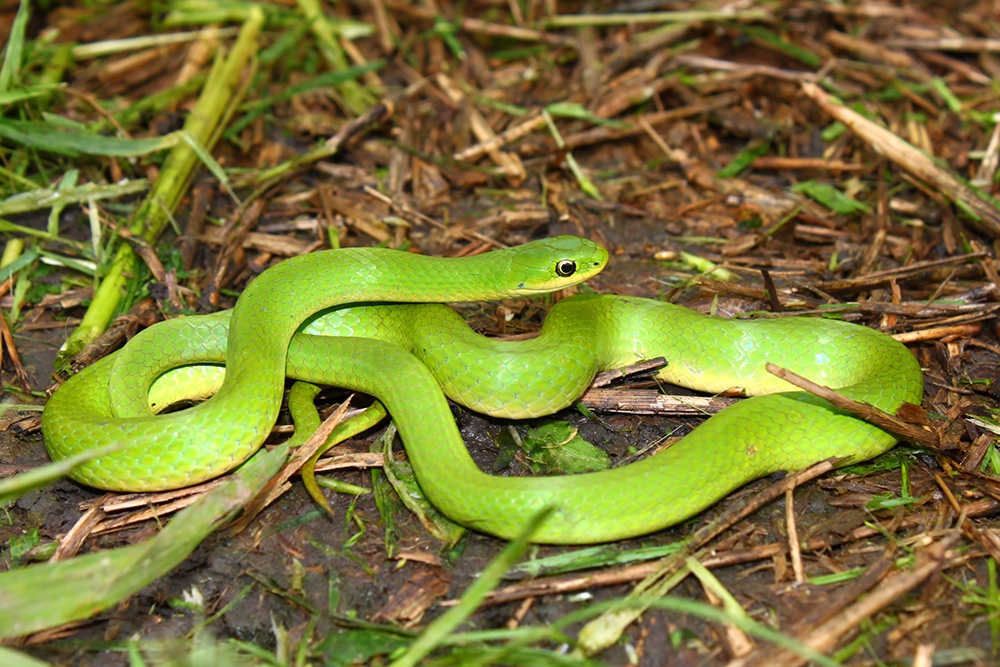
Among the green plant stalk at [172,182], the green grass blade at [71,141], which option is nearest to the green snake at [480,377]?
the green plant stalk at [172,182]

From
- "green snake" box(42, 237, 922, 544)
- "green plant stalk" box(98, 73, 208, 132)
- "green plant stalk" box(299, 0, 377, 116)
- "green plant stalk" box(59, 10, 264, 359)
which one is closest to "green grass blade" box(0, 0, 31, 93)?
"green plant stalk" box(98, 73, 208, 132)

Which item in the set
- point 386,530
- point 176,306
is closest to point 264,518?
point 386,530

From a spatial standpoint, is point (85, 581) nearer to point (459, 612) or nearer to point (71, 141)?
point (459, 612)

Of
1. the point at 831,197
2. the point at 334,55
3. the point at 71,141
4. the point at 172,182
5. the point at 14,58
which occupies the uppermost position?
the point at 14,58

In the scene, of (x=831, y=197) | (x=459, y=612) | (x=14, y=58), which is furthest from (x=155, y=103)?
(x=831, y=197)

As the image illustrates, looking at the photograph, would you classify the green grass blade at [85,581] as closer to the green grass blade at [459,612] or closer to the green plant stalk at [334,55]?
the green grass blade at [459,612]
